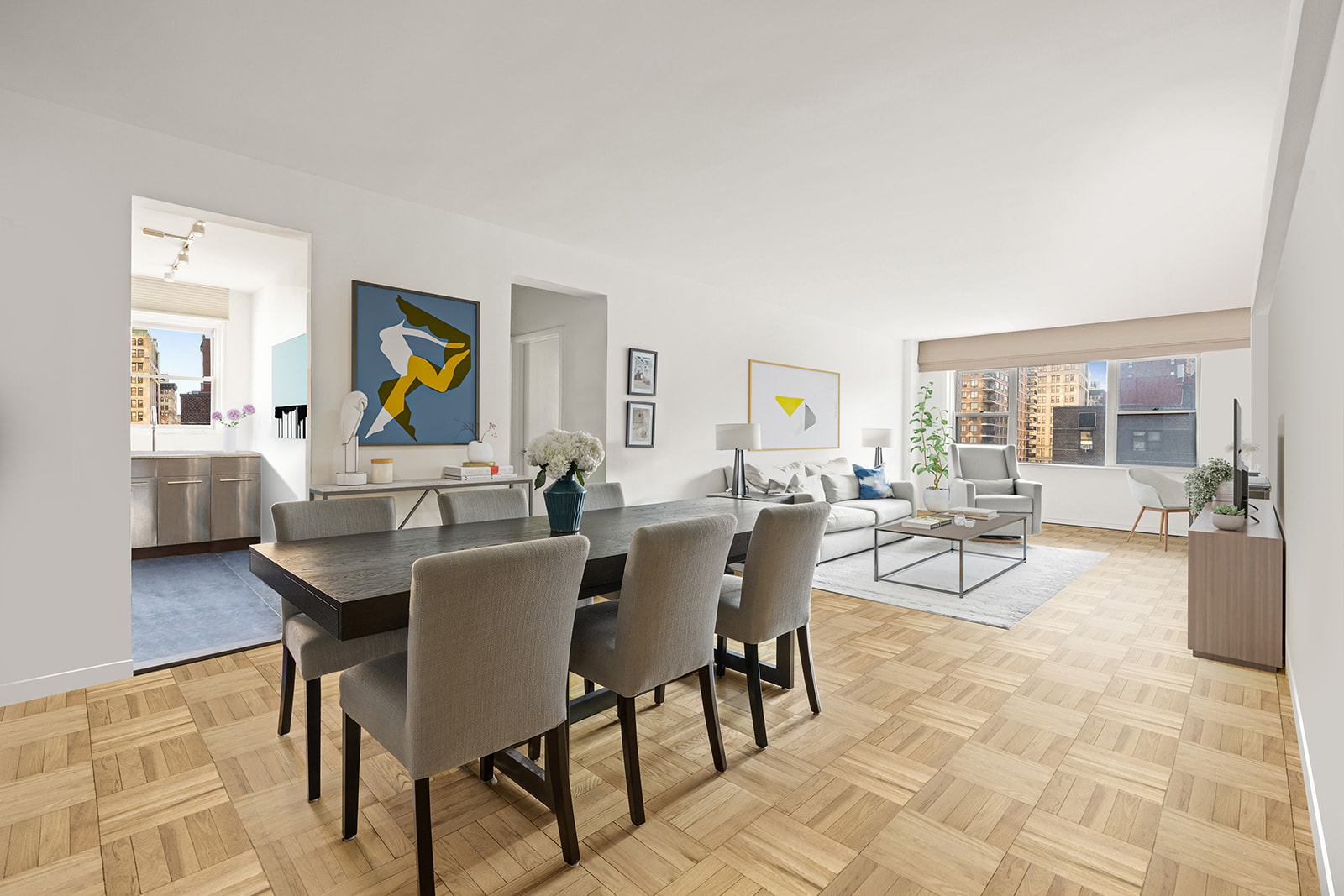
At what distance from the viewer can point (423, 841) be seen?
150cm

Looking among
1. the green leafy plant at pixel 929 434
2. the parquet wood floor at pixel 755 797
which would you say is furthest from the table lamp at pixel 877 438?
the parquet wood floor at pixel 755 797

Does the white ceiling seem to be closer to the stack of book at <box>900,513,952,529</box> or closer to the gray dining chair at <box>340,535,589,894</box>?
the gray dining chair at <box>340,535,589,894</box>

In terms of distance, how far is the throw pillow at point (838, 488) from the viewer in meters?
6.27

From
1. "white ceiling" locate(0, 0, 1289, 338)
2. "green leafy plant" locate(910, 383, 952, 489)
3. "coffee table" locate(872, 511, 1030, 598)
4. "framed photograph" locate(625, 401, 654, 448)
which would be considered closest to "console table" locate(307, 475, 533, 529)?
"framed photograph" locate(625, 401, 654, 448)

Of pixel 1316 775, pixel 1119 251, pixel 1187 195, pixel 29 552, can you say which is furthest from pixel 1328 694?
pixel 29 552

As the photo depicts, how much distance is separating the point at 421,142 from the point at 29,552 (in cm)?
241

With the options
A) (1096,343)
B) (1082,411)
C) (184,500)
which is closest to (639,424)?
(184,500)

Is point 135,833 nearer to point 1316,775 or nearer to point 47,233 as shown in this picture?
point 47,233

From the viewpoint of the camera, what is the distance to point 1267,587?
304 cm

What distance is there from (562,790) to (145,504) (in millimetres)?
5369

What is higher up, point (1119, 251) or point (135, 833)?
point (1119, 251)

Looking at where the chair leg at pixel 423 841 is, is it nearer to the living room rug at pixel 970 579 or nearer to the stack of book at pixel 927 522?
the living room rug at pixel 970 579

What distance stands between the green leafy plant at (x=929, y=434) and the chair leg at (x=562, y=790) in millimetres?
7424

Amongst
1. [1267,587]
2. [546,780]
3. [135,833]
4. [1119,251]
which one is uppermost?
[1119,251]
